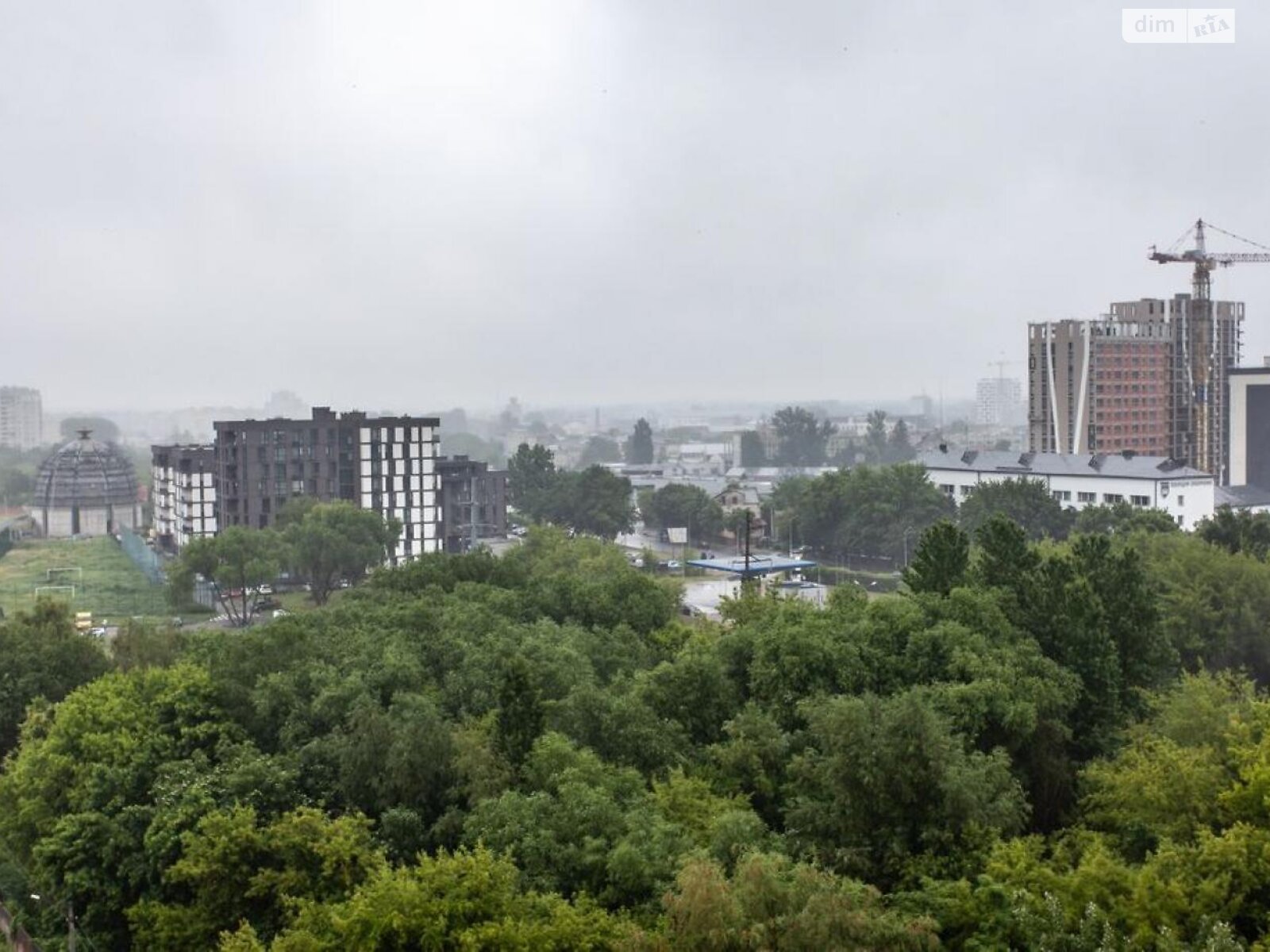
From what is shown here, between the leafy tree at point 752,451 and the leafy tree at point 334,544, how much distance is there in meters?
36.9

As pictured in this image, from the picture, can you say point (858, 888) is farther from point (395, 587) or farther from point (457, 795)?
point (395, 587)

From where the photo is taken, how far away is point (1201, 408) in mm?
30312

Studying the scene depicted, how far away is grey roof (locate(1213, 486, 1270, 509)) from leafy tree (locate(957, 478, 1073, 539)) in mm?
3816

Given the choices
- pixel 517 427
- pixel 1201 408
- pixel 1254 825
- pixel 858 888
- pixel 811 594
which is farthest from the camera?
pixel 517 427

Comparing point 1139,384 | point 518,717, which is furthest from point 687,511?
point 518,717

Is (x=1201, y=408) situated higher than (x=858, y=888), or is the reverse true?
(x=1201, y=408)

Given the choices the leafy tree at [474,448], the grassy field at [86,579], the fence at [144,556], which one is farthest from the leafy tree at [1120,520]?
the leafy tree at [474,448]

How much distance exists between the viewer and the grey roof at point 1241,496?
984 inches

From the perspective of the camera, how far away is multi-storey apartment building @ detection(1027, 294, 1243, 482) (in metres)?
28.8

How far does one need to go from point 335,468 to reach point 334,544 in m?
4.64

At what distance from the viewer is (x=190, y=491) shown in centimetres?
2480

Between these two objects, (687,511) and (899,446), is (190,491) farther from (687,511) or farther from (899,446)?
(899,446)

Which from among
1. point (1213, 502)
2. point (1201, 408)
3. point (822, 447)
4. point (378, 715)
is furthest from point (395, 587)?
point (822, 447)

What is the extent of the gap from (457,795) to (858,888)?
2644 mm
